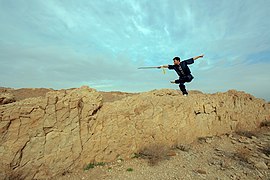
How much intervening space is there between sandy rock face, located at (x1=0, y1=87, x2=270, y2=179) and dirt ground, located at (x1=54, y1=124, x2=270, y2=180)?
0.38 metres

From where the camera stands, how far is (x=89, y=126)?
20.7 ft

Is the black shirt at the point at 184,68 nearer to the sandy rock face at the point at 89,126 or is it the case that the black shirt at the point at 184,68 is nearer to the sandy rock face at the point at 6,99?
the sandy rock face at the point at 89,126

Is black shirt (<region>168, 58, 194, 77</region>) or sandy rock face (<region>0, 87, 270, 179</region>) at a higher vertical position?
black shirt (<region>168, 58, 194, 77</region>)

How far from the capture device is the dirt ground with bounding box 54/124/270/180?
5.77 metres

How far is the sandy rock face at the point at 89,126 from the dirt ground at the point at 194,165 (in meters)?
0.38

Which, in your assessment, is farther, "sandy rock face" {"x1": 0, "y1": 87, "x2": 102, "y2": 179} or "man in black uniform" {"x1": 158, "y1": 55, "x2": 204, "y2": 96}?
"man in black uniform" {"x1": 158, "y1": 55, "x2": 204, "y2": 96}

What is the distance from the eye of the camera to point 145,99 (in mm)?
7828

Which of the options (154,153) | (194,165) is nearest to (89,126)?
(154,153)

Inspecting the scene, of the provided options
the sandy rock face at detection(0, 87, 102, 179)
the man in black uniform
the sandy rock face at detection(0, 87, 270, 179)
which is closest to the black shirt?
the man in black uniform

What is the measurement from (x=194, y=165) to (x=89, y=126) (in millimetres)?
3704

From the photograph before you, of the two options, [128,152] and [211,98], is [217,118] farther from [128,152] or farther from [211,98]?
[128,152]

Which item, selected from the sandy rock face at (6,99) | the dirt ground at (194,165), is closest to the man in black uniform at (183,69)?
the dirt ground at (194,165)

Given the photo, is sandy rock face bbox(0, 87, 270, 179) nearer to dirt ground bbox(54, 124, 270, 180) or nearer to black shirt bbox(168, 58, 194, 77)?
dirt ground bbox(54, 124, 270, 180)

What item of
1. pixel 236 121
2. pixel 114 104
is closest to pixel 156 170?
pixel 114 104
